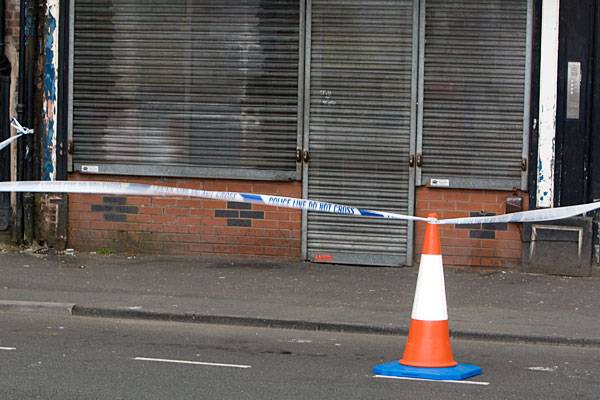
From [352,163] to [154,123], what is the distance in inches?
94.7

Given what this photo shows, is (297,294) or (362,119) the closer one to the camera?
(297,294)

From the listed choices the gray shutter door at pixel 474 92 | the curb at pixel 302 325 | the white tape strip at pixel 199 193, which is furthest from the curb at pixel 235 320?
the gray shutter door at pixel 474 92

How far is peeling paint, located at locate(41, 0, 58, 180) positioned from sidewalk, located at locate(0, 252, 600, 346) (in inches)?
44.7

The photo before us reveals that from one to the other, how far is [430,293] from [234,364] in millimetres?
1557

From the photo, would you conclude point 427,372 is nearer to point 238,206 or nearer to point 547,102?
point 547,102

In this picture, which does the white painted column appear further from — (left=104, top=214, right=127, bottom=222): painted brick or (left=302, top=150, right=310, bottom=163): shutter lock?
(left=104, top=214, right=127, bottom=222): painted brick

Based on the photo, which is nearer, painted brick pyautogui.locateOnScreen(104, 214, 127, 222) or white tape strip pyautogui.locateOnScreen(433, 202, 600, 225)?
white tape strip pyautogui.locateOnScreen(433, 202, 600, 225)

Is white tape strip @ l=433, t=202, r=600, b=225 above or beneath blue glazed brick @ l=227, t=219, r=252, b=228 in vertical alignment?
above

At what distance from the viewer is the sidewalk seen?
10688 mm

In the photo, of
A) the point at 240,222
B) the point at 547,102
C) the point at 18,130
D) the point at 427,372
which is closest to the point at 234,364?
the point at 427,372

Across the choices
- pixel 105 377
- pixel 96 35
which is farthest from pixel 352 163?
pixel 105 377

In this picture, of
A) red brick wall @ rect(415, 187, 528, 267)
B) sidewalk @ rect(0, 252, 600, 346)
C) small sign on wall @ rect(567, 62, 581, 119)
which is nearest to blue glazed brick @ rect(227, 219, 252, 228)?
sidewalk @ rect(0, 252, 600, 346)

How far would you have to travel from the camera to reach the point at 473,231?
13.7 m

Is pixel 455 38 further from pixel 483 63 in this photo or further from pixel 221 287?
pixel 221 287
